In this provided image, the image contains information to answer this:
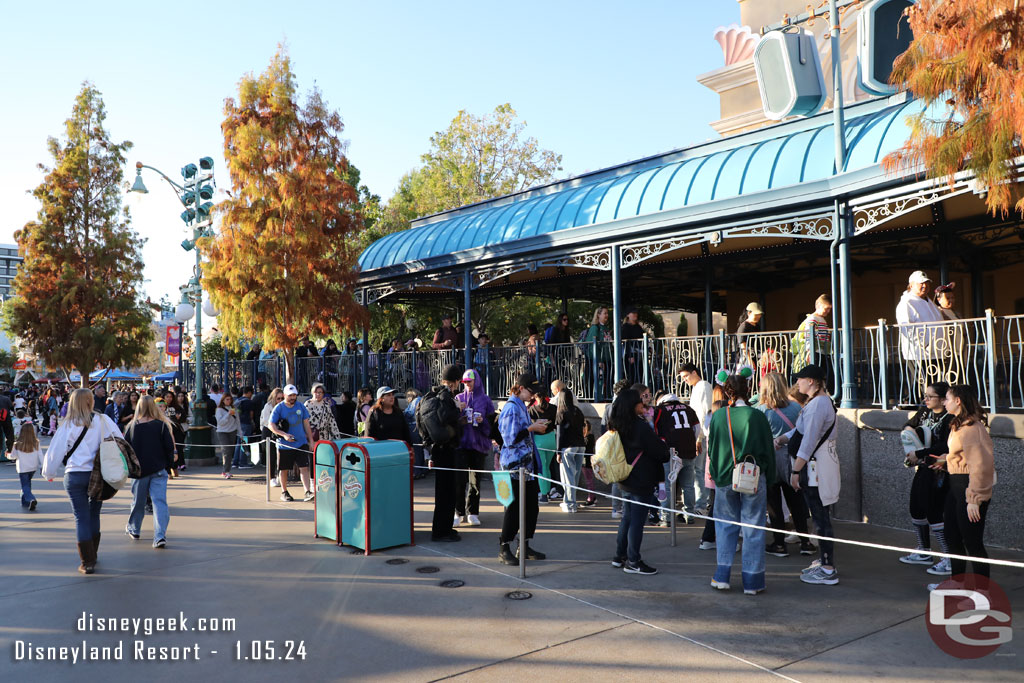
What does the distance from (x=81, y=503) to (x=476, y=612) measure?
13.6 feet

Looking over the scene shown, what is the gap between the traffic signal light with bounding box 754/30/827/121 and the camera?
36.8ft

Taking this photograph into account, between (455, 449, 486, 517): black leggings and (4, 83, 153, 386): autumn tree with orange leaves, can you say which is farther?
(4, 83, 153, 386): autumn tree with orange leaves

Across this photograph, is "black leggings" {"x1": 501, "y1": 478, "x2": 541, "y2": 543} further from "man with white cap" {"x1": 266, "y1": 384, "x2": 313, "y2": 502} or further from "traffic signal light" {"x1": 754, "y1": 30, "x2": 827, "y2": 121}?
"traffic signal light" {"x1": 754, "y1": 30, "x2": 827, "y2": 121}

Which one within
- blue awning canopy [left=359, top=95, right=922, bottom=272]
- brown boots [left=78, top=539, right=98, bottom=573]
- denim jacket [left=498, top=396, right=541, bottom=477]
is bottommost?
brown boots [left=78, top=539, right=98, bottom=573]

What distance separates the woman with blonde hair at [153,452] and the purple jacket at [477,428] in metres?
3.31

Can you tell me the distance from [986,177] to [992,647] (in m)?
3.48

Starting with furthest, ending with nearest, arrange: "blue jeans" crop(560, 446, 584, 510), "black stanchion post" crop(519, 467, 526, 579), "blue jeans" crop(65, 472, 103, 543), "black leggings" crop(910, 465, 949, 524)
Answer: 1. "blue jeans" crop(560, 446, 584, 510)
2. "blue jeans" crop(65, 472, 103, 543)
3. "black stanchion post" crop(519, 467, 526, 579)
4. "black leggings" crop(910, 465, 949, 524)

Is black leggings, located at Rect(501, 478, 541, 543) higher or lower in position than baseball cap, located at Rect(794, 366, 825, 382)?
lower

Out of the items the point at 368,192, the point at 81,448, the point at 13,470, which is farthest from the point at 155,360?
the point at 81,448

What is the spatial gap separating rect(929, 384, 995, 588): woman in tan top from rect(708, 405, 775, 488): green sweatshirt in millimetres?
1334

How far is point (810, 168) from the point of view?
384 inches

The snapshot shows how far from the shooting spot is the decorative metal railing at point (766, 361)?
839 centimetres

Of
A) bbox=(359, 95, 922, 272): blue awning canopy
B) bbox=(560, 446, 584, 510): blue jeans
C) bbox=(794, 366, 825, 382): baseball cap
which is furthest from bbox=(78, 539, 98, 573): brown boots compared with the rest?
bbox=(359, 95, 922, 272): blue awning canopy

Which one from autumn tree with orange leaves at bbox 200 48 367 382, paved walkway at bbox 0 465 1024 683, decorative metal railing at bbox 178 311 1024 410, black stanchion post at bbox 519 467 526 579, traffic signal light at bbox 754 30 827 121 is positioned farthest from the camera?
autumn tree with orange leaves at bbox 200 48 367 382
